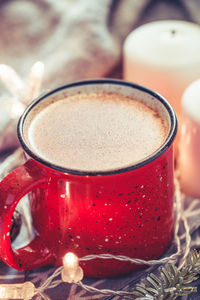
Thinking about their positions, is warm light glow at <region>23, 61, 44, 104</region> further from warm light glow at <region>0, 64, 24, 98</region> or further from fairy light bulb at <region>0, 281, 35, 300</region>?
fairy light bulb at <region>0, 281, 35, 300</region>

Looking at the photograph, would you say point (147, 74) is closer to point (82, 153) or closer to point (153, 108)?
point (153, 108)

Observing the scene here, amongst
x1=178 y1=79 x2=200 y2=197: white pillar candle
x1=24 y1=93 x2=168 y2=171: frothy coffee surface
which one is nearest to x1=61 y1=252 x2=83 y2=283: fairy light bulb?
x1=24 y1=93 x2=168 y2=171: frothy coffee surface

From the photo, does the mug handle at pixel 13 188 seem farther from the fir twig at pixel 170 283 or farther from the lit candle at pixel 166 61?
the lit candle at pixel 166 61

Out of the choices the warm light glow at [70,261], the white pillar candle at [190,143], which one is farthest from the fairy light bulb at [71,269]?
the white pillar candle at [190,143]

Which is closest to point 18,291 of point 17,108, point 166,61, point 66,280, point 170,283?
A: point 66,280

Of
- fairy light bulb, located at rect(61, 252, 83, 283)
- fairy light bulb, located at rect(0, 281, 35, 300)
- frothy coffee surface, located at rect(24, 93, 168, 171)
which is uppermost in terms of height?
frothy coffee surface, located at rect(24, 93, 168, 171)

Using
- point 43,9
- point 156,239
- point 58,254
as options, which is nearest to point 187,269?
point 156,239

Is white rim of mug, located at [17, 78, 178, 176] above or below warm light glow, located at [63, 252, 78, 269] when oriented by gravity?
above
